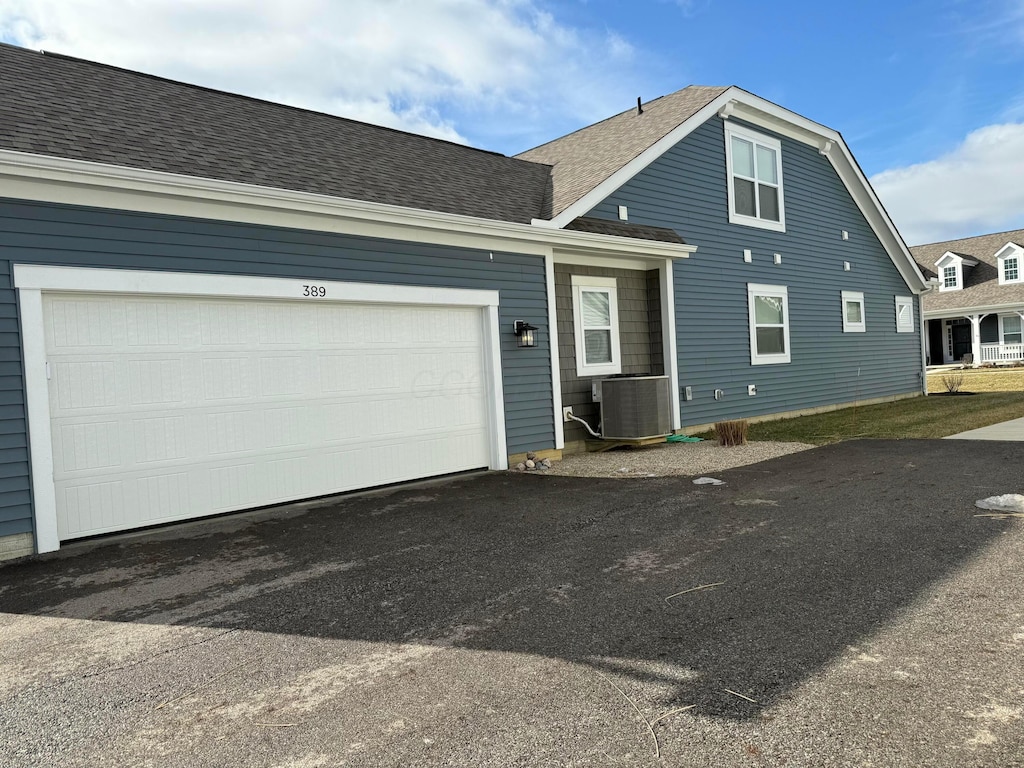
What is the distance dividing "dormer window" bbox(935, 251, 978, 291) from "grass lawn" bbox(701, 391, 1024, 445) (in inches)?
685

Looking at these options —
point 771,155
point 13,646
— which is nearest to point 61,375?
point 13,646

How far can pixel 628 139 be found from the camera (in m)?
12.1

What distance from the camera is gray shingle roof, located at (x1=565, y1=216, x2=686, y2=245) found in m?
10.2

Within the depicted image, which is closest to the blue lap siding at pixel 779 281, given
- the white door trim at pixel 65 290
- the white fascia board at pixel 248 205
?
the white fascia board at pixel 248 205

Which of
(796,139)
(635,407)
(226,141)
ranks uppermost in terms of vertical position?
(796,139)

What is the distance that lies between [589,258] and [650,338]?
185 cm

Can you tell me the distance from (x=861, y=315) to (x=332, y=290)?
13.0m

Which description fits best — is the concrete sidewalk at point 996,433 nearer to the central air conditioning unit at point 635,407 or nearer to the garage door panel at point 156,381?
the central air conditioning unit at point 635,407

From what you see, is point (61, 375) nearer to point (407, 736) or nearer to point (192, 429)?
point (192, 429)

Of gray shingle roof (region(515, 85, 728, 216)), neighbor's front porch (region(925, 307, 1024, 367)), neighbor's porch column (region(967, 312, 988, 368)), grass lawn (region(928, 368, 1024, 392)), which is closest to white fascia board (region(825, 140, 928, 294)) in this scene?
grass lawn (region(928, 368, 1024, 392))

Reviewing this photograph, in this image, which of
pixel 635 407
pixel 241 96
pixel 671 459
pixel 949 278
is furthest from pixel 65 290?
pixel 949 278

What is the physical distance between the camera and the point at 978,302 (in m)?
28.7

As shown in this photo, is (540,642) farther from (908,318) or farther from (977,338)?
(977,338)

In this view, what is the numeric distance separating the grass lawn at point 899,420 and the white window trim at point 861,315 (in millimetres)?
1784
